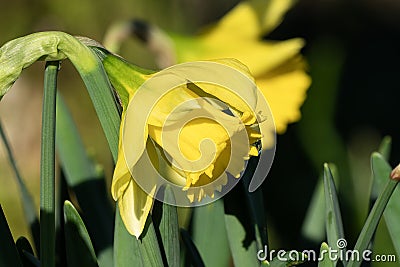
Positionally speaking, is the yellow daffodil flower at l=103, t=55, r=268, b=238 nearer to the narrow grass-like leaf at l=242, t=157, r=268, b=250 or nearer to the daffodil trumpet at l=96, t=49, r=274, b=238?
the daffodil trumpet at l=96, t=49, r=274, b=238

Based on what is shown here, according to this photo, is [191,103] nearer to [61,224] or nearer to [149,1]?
[61,224]

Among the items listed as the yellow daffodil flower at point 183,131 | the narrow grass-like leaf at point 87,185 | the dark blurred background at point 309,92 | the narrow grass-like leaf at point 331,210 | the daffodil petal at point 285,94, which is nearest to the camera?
the yellow daffodil flower at point 183,131

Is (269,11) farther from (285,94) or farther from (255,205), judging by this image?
(255,205)

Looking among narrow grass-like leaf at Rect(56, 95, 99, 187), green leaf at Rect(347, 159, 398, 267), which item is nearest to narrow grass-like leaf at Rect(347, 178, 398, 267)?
green leaf at Rect(347, 159, 398, 267)

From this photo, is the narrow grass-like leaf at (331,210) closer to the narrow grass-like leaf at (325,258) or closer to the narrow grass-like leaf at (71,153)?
the narrow grass-like leaf at (325,258)

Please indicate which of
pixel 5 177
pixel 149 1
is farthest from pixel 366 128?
pixel 5 177

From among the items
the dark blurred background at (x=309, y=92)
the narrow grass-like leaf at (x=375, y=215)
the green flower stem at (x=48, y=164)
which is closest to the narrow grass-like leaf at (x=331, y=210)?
the narrow grass-like leaf at (x=375, y=215)

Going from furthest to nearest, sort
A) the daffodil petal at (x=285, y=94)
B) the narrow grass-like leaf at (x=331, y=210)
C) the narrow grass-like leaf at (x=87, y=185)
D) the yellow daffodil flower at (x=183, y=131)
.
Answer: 1. the daffodil petal at (x=285, y=94)
2. the narrow grass-like leaf at (x=87, y=185)
3. the narrow grass-like leaf at (x=331, y=210)
4. the yellow daffodil flower at (x=183, y=131)
